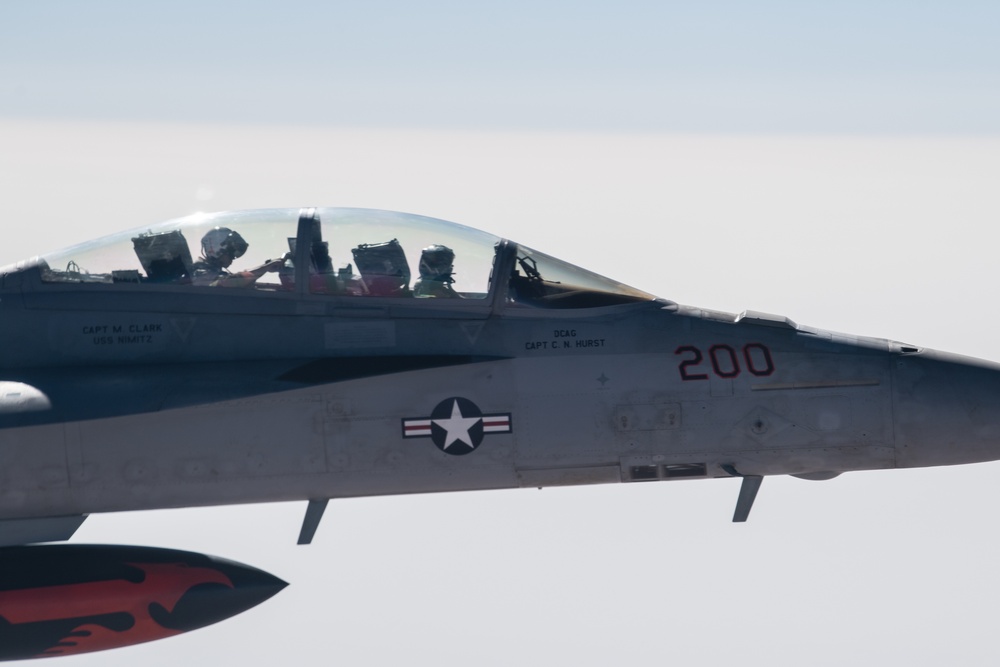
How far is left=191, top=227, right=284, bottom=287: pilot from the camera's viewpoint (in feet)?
33.3

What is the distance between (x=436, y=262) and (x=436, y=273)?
0.10 m

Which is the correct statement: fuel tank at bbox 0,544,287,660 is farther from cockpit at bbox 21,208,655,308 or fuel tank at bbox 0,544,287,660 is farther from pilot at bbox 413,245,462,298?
pilot at bbox 413,245,462,298

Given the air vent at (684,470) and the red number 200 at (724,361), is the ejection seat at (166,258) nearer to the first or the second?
the red number 200 at (724,361)

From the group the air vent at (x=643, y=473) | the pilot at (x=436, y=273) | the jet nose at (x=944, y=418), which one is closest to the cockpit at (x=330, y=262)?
the pilot at (x=436, y=273)

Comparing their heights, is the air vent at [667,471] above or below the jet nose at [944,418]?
below

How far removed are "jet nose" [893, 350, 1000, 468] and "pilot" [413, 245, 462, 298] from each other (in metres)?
3.62

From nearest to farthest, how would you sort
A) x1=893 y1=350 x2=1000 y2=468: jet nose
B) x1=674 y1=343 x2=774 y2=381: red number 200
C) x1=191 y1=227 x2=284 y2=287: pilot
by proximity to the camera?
x1=893 y1=350 x2=1000 y2=468: jet nose → x1=674 y1=343 x2=774 y2=381: red number 200 → x1=191 y1=227 x2=284 y2=287: pilot

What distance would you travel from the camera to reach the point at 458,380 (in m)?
9.79

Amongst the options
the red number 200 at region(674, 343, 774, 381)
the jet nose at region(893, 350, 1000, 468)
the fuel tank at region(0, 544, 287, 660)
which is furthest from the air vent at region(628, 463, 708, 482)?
the fuel tank at region(0, 544, 287, 660)

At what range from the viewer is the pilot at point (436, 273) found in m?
10.2

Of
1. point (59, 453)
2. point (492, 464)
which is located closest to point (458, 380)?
point (492, 464)

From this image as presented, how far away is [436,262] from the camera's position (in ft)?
33.6

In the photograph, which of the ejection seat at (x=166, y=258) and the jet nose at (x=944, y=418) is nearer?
the jet nose at (x=944, y=418)

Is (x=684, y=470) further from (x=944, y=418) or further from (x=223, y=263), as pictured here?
(x=223, y=263)
